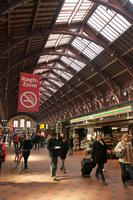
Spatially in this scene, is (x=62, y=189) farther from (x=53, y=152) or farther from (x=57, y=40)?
(x=57, y=40)

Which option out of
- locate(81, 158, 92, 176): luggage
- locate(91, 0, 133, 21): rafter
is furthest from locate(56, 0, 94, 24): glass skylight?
locate(81, 158, 92, 176): luggage

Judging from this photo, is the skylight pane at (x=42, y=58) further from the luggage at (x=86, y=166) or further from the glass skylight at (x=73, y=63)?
the luggage at (x=86, y=166)

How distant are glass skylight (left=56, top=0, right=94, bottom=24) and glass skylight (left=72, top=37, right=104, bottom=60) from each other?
403cm

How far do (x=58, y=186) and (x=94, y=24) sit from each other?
18523mm

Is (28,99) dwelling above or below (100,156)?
above

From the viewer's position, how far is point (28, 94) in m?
11.3

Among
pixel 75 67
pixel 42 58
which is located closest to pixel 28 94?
pixel 42 58

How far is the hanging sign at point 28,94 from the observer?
35.5 ft

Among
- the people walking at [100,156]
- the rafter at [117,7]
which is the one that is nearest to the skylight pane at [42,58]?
the rafter at [117,7]

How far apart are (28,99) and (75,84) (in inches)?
1065

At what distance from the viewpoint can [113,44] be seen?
76.9 feet

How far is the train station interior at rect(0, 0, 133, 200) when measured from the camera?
25.2 ft

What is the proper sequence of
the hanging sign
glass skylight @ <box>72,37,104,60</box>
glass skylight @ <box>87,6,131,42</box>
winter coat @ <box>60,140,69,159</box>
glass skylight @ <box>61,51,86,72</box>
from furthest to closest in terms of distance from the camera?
1. glass skylight @ <box>61,51,86,72</box>
2. glass skylight @ <box>72,37,104,60</box>
3. glass skylight @ <box>87,6,131,42</box>
4. the hanging sign
5. winter coat @ <box>60,140,69,159</box>

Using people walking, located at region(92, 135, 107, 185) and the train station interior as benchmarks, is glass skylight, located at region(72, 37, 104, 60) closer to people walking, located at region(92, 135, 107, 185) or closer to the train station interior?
the train station interior
